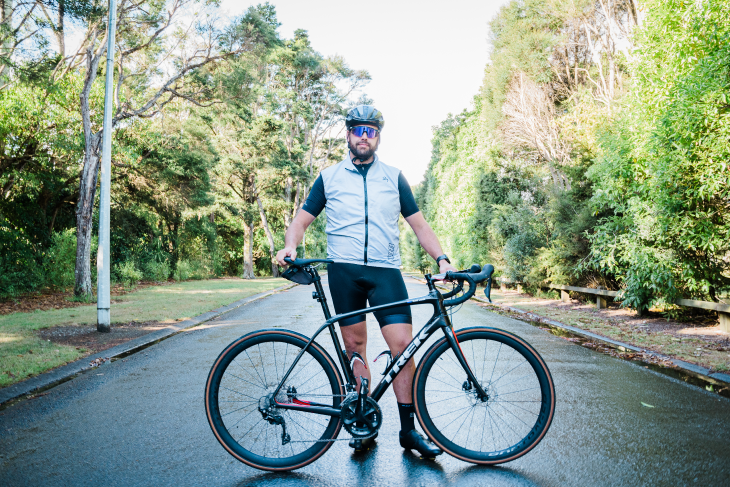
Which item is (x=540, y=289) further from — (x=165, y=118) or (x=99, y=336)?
(x=165, y=118)

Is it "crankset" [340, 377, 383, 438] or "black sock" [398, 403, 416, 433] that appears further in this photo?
"black sock" [398, 403, 416, 433]

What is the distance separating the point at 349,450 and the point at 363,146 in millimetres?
1995

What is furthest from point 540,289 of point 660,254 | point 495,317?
point 660,254

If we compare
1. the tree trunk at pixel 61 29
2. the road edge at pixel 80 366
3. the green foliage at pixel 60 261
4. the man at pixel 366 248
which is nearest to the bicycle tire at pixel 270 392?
the man at pixel 366 248

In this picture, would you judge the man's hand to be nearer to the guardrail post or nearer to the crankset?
the crankset

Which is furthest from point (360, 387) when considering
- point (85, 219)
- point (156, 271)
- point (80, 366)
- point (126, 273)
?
point (156, 271)

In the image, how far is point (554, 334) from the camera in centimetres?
946

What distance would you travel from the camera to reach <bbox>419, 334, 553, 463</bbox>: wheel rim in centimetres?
318

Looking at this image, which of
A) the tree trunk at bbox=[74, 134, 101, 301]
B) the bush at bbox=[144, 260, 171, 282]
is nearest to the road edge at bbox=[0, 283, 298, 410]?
the tree trunk at bbox=[74, 134, 101, 301]

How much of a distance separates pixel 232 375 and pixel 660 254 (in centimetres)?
937

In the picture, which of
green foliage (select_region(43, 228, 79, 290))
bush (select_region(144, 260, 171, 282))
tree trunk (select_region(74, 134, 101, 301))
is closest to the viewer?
tree trunk (select_region(74, 134, 101, 301))

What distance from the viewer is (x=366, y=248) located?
3.36 metres

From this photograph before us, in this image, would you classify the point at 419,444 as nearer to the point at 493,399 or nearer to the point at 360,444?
the point at 360,444

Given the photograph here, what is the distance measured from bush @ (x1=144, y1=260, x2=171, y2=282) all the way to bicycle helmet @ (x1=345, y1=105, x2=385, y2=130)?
25.4 meters
